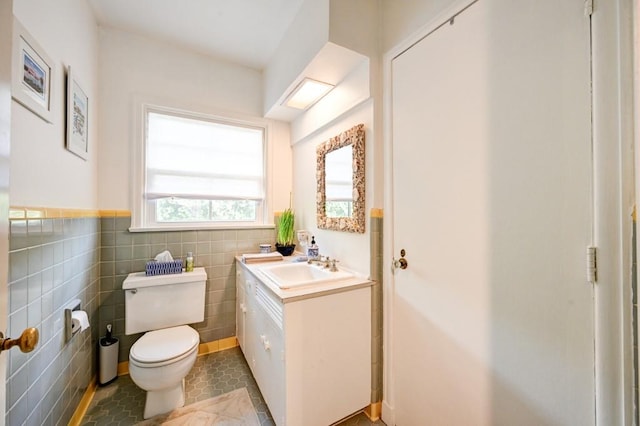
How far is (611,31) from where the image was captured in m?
0.70

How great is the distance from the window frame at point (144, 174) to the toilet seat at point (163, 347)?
2.77 ft

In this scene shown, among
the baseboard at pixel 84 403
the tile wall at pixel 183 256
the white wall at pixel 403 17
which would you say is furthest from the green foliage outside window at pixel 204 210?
the white wall at pixel 403 17

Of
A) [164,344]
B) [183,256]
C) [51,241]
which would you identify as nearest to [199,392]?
[164,344]

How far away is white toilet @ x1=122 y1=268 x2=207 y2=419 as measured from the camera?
145 cm

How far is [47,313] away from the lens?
115cm

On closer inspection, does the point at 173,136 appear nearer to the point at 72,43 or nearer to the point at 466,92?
the point at 72,43

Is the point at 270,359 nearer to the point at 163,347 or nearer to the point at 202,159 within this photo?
the point at 163,347

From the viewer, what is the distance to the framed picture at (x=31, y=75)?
3.13ft

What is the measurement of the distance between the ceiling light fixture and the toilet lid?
1945 millimetres

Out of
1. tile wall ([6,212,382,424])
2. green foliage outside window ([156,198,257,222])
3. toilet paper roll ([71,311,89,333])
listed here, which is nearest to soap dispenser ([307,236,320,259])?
tile wall ([6,212,382,424])

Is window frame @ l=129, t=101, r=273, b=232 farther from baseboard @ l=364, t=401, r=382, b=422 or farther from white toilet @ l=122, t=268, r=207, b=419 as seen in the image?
baseboard @ l=364, t=401, r=382, b=422

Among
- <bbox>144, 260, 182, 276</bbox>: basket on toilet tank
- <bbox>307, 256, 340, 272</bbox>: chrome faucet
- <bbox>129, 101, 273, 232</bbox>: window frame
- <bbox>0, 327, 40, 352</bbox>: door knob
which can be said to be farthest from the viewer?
<bbox>129, 101, 273, 232</bbox>: window frame

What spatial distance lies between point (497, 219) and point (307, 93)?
5.28 ft

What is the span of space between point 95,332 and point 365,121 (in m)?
2.49
